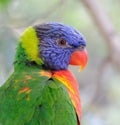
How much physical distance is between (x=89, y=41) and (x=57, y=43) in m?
2.52

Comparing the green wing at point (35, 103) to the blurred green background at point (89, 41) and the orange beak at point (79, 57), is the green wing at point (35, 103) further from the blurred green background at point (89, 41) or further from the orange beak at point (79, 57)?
the blurred green background at point (89, 41)

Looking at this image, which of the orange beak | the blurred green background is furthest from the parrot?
the blurred green background

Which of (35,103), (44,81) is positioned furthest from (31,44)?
(35,103)

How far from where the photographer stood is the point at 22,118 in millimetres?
2213

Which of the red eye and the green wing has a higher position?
the red eye

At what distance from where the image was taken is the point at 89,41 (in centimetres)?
503

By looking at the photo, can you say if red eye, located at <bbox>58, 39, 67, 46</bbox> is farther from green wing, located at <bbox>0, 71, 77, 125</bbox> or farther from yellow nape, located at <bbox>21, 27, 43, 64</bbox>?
green wing, located at <bbox>0, 71, 77, 125</bbox>

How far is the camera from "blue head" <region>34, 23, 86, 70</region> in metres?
2.49

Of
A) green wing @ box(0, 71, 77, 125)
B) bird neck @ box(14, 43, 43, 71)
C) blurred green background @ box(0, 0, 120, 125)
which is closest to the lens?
green wing @ box(0, 71, 77, 125)

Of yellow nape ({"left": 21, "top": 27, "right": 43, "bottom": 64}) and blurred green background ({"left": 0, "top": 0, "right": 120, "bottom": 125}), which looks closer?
yellow nape ({"left": 21, "top": 27, "right": 43, "bottom": 64})

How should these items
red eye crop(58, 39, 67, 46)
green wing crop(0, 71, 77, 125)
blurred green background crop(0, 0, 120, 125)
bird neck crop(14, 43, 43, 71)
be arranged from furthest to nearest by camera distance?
blurred green background crop(0, 0, 120, 125), red eye crop(58, 39, 67, 46), bird neck crop(14, 43, 43, 71), green wing crop(0, 71, 77, 125)

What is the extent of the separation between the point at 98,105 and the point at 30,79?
8.49ft

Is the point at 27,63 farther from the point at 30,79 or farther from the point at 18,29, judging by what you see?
the point at 18,29

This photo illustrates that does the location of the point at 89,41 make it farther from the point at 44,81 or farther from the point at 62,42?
the point at 44,81
